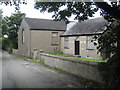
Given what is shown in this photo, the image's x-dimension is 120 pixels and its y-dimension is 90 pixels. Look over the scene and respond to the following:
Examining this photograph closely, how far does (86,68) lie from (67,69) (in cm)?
241

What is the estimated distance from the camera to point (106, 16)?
6.70 meters

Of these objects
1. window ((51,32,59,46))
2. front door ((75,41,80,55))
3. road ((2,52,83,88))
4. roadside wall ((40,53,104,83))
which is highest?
window ((51,32,59,46))

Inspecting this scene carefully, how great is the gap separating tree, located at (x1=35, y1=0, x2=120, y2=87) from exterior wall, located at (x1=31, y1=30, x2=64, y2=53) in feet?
48.9

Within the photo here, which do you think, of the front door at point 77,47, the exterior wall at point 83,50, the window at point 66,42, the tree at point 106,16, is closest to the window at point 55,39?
the window at point 66,42

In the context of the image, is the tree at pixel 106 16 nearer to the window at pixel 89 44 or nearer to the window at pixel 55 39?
the window at pixel 89 44

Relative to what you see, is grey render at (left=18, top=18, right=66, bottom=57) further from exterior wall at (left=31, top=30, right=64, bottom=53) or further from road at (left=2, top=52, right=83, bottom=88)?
road at (left=2, top=52, right=83, bottom=88)

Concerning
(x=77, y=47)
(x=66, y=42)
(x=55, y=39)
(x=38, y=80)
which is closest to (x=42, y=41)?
(x=55, y=39)

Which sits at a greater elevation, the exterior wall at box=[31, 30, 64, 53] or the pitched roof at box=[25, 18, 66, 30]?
the pitched roof at box=[25, 18, 66, 30]

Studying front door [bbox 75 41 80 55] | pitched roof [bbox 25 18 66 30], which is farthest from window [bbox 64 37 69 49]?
pitched roof [bbox 25 18 66 30]

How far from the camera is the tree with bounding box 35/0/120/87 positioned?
18.0 feet

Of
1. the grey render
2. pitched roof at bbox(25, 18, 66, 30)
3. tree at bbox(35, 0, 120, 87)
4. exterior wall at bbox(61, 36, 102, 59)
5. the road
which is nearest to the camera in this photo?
tree at bbox(35, 0, 120, 87)

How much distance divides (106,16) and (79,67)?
155 inches

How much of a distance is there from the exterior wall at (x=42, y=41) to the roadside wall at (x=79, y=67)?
10.5 m

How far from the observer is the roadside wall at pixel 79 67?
783 cm
